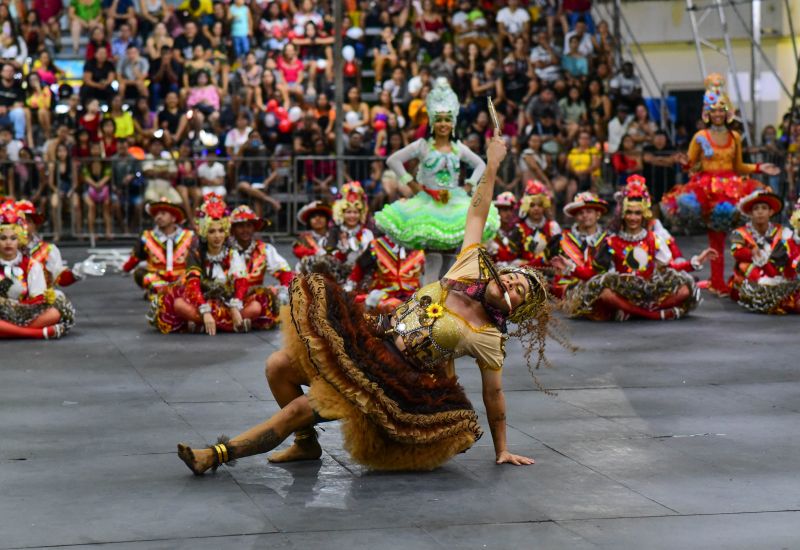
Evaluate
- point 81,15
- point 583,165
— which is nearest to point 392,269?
point 583,165

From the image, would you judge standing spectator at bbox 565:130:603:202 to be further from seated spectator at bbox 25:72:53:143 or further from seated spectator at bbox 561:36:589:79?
seated spectator at bbox 25:72:53:143

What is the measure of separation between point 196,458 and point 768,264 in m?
8.08

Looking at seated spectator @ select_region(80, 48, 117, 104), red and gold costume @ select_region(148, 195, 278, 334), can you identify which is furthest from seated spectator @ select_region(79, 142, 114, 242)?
red and gold costume @ select_region(148, 195, 278, 334)

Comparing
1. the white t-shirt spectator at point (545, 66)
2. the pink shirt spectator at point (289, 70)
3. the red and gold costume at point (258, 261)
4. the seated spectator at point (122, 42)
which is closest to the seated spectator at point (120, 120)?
the seated spectator at point (122, 42)

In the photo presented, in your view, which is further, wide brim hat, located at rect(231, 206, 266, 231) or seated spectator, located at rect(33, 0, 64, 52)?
seated spectator, located at rect(33, 0, 64, 52)

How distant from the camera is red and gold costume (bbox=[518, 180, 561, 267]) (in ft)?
47.8

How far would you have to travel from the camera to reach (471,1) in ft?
75.6

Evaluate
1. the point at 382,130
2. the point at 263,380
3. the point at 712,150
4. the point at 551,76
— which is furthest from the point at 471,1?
the point at 263,380

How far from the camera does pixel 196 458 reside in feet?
21.8

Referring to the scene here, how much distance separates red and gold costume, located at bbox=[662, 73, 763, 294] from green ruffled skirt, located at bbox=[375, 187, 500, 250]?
2.91 metres

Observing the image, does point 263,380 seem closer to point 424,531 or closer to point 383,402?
point 383,402

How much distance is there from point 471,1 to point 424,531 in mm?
18113

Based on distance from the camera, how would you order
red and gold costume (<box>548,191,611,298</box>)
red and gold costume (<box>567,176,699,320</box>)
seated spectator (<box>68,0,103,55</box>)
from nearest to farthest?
red and gold costume (<box>567,176,699,320</box>) → red and gold costume (<box>548,191,611,298</box>) → seated spectator (<box>68,0,103,55</box>)

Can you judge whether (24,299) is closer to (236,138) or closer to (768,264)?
(768,264)
